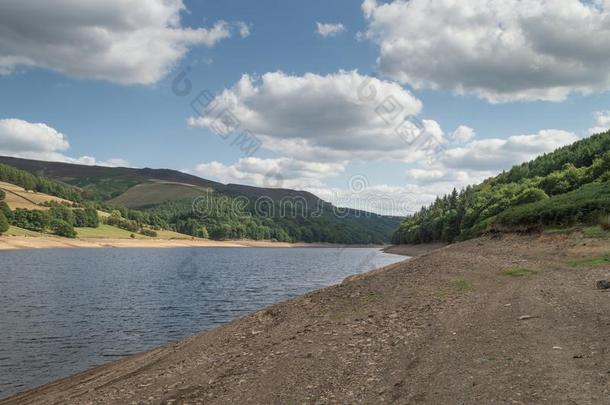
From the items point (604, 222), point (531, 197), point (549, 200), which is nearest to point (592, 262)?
point (604, 222)

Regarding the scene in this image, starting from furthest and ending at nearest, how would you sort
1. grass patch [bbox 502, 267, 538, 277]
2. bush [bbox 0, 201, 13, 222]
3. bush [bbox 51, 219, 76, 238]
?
bush [bbox 51, 219, 76, 238], bush [bbox 0, 201, 13, 222], grass patch [bbox 502, 267, 538, 277]

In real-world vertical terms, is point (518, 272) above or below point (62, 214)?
below

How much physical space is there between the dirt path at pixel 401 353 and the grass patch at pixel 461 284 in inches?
3.8

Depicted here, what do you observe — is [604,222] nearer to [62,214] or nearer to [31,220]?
[31,220]

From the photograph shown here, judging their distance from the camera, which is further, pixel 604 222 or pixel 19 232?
pixel 19 232

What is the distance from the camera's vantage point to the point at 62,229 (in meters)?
170

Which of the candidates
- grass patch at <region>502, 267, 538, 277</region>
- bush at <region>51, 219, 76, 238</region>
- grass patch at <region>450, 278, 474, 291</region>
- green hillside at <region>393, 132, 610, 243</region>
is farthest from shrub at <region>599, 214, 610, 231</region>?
bush at <region>51, 219, 76, 238</region>

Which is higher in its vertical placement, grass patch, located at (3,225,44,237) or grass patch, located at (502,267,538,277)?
grass patch, located at (502,267,538,277)

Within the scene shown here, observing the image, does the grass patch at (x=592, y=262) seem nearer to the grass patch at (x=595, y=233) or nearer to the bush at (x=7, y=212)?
the grass patch at (x=595, y=233)

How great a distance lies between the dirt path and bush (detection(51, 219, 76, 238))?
168340 millimetres

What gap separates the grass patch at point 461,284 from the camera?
22297 mm

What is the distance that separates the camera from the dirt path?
34.9ft

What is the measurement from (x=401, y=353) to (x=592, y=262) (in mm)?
18081

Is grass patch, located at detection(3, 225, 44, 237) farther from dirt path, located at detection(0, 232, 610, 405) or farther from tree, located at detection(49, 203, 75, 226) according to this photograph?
dirt path, located at detection(0, 232, 610, 405)
